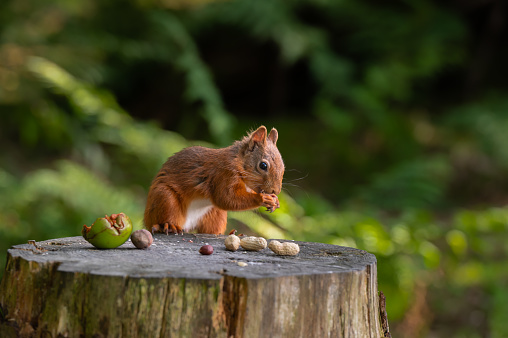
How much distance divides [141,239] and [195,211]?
63 centimetres

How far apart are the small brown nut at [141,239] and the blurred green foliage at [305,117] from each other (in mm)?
1853

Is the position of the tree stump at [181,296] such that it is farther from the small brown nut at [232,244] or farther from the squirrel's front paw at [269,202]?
the squirrel's front paw at [269,202]

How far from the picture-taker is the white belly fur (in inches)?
109

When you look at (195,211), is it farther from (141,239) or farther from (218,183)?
(141,239)

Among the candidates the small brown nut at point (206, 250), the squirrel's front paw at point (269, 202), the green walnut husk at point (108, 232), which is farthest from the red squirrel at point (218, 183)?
the small brown nut at point (206, 250)

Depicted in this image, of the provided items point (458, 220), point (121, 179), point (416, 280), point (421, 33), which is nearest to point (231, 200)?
point (458, 220)

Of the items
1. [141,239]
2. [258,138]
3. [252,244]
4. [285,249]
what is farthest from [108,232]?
[258,138]

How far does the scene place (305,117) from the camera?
24.2ft

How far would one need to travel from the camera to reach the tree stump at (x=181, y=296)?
5.59ft

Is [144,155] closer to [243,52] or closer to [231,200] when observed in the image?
[231,200]

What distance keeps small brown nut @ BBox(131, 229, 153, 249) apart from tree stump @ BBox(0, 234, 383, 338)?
134mm

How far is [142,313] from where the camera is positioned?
1.70 meters

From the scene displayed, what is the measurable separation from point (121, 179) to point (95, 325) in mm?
4549

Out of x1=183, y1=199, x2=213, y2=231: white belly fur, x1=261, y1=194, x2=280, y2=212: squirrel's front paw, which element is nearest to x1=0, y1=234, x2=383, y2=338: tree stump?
x1=261, y1=194, x2=280, y2=212: squirrel's front paw
